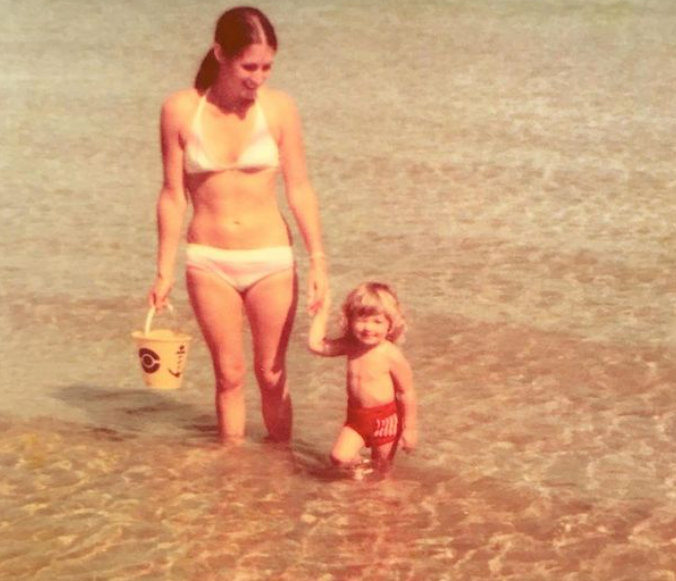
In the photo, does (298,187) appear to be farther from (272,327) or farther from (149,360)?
(149,360)

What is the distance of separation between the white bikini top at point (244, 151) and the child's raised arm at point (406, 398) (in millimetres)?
804

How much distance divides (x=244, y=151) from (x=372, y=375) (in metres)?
0.89

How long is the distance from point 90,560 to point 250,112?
66.9 inches

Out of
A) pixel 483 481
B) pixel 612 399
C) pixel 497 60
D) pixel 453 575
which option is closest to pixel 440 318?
pixel 612 399

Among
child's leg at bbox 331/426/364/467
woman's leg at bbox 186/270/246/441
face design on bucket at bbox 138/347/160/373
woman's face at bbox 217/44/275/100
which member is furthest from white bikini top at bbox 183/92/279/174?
child's leg at bbox 331/426/364/467

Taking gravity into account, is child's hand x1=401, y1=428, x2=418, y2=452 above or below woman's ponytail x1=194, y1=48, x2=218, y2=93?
below

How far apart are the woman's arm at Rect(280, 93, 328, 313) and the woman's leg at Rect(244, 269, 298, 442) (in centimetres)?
10

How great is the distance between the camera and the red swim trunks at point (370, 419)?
6.29m

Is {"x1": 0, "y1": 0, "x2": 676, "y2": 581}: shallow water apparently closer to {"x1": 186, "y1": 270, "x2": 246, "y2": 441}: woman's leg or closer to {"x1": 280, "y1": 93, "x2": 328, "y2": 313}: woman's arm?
{"x1": 186, "y1": 270, "x2": 246, "y2": 441}: woman's leg

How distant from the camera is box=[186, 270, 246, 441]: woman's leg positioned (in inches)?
248

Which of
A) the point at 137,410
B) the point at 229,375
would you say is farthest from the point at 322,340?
the point at 137,410

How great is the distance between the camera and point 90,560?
549 cm

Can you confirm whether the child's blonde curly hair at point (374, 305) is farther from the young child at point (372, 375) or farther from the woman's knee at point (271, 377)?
the woman's knee at point (271, 377)

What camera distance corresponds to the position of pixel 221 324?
6348 millimetres
